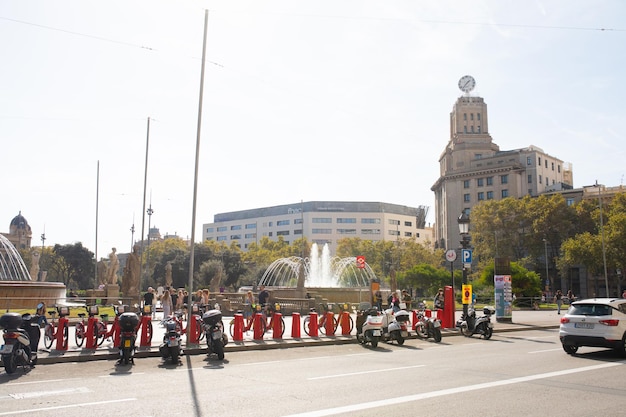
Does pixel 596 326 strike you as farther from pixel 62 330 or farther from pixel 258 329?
pixel 62 330

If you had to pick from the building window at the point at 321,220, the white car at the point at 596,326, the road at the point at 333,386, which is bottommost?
the road at the point at 333,386

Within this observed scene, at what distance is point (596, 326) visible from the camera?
13609mm

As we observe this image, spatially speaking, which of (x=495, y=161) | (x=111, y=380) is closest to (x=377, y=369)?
(x=111, y=380)

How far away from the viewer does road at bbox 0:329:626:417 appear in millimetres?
7734

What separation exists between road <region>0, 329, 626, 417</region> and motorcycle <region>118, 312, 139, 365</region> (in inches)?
10.5

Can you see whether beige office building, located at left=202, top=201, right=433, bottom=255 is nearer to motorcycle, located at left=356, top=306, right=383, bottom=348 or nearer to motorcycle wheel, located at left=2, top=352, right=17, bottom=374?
motorcycle, located at left=356, top=306, right=383, bottom=348

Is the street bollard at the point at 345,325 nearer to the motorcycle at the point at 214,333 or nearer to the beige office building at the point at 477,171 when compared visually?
the motorcycle at the point at 214,333

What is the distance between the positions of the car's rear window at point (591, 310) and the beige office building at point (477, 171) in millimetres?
83394

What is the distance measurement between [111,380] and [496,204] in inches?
2997

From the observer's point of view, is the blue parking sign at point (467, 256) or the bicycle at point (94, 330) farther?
the blue parking sign at point (467, 256)

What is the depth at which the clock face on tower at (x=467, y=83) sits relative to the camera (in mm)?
106312

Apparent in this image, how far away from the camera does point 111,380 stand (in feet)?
34.4

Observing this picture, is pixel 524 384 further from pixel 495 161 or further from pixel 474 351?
pixel 495 161

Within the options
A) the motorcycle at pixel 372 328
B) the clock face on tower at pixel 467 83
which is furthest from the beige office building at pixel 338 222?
the motorcycle at pixel 372 328
